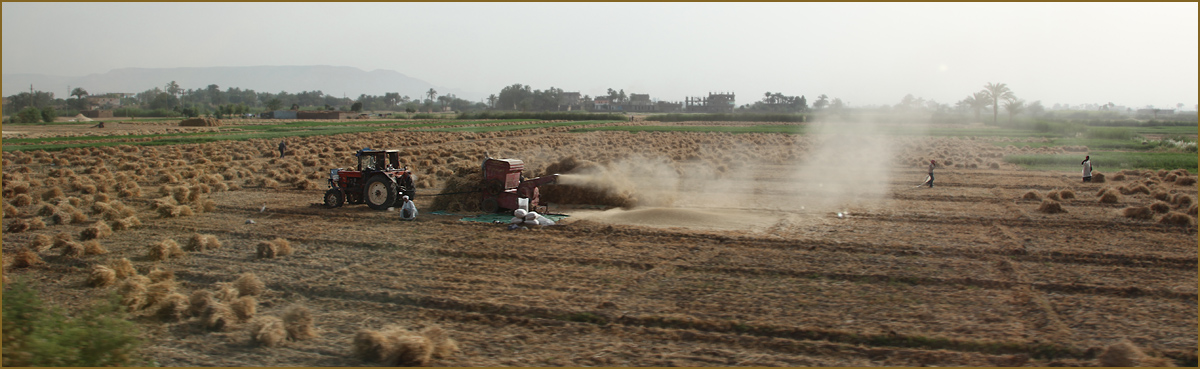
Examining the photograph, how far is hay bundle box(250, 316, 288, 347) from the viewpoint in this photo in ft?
28.6

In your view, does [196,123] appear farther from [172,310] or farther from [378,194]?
[172,310]

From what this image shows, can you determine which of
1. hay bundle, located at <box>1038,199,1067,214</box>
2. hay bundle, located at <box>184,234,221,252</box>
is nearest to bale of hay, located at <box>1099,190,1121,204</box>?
hay bundle, located at <box>1038,199,1067,214</box>

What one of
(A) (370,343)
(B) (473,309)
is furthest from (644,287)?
(A) (370,343)

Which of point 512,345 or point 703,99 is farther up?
point 703,99

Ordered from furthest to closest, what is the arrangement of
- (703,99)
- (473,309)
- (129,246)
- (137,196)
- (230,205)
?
(703,99) < (137,196) < (230,205) < (129,246) < (473,309)

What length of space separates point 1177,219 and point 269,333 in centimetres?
2155

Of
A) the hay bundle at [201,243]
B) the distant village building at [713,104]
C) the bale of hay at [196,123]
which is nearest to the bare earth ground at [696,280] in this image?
the hay bundle at [201,243]

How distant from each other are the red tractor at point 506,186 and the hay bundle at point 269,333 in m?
9.70

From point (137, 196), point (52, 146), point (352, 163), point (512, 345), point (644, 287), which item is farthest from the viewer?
point (52, 146)

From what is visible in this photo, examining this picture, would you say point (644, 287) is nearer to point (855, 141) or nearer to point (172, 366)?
point (172, 366)

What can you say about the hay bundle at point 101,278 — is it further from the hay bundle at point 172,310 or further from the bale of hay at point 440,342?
the bale of hay at point 440,342

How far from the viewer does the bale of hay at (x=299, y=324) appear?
8938mm

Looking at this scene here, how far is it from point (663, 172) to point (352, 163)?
21.4m

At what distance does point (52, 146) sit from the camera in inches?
1881
